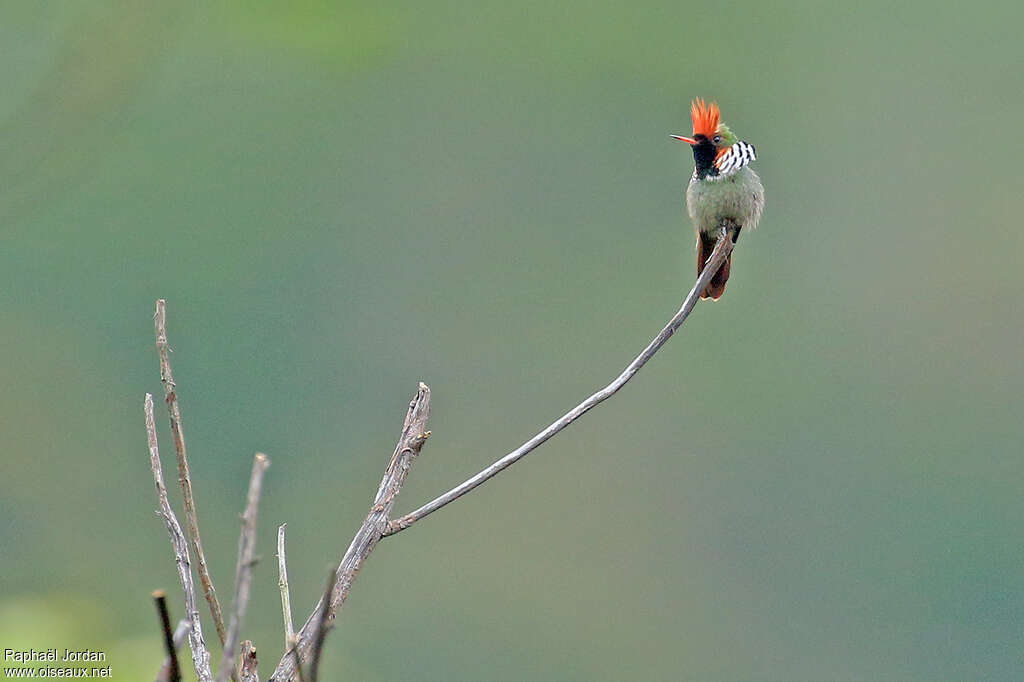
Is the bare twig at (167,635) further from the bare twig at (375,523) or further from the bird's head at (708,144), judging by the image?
the bird's head at (708,144)

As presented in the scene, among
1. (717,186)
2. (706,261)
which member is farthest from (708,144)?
(706,261)

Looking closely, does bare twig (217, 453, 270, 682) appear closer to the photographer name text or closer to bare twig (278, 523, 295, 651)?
bare twig (278, 523, 295, 651)

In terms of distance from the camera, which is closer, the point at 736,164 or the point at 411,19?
the point at 736,164

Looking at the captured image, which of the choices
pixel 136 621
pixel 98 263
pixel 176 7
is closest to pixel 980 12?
pixel 98 263

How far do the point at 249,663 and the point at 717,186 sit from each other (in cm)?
266

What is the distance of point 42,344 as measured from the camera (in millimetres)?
21094

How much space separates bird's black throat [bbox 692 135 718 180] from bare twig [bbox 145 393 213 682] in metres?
2.69

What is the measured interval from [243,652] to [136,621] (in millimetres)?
7641

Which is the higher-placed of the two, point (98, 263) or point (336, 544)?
point (98, 263)

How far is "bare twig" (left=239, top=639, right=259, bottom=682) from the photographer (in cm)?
155

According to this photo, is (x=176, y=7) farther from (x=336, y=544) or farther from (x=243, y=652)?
(x=336, y=544)

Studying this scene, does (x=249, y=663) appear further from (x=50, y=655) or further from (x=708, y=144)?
(x=708, y=144)

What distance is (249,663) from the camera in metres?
1.57

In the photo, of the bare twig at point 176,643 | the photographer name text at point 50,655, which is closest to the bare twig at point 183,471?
the bare twig at point 176,643
